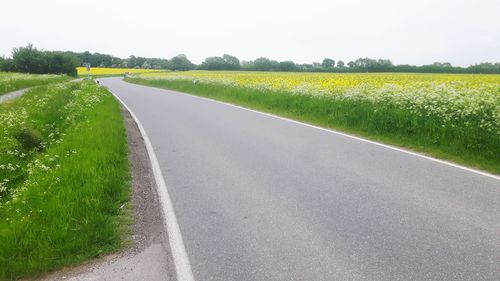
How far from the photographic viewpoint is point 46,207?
16.4ft

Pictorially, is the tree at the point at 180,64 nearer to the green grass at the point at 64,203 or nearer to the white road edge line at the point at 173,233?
the green grass at the point at 64,203

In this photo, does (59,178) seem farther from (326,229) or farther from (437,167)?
(437,167)

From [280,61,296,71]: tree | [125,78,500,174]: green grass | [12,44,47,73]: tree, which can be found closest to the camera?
[125,78,500,174]: green grass

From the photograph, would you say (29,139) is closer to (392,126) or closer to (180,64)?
(392,126)

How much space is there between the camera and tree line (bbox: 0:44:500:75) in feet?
201

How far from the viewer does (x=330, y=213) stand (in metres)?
5.08

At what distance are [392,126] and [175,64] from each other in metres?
102

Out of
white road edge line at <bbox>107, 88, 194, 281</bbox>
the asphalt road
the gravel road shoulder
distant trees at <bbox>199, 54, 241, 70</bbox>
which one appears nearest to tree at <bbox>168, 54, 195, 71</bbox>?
distant trees at <bbox>199, 54, 241, 70</bbox>

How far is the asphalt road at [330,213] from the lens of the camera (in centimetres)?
379

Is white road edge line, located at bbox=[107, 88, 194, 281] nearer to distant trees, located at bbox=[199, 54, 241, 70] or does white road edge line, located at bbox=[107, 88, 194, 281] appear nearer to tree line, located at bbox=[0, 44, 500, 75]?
tree line, located at bbox=[0, 44, 500, 75]

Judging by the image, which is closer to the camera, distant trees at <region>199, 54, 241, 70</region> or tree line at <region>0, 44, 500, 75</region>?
tree line at <region>0, 44, 500, 75</region>

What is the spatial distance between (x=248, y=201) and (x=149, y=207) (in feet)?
4.72

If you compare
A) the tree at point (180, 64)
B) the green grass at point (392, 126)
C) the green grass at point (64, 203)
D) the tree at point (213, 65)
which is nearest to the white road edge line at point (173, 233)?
the green grass at point (64, 203)

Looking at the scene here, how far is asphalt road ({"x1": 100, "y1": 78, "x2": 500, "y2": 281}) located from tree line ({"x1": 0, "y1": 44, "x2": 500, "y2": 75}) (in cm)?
6253
